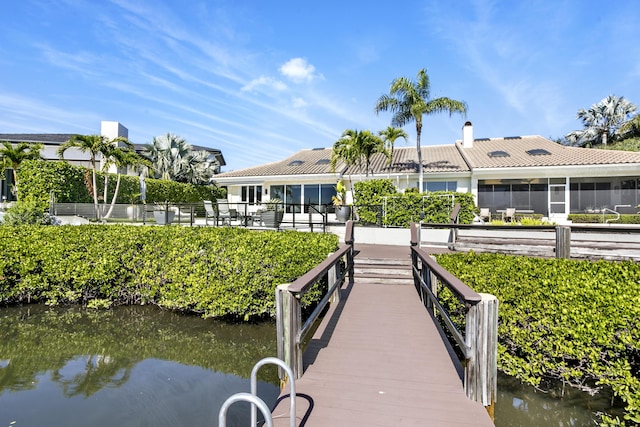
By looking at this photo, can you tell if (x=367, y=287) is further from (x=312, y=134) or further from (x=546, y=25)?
(x=312, y=134)

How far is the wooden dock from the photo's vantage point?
2.68 meters

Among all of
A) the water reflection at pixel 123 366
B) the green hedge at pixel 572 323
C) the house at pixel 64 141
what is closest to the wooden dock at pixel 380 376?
the green hedge at pixel 572 323

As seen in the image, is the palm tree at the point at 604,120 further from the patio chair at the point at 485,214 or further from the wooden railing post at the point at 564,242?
the wooden railing post at the point at 564,242

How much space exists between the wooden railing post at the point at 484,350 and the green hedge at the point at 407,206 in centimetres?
1058

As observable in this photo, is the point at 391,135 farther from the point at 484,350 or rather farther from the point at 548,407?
the point at 484,350

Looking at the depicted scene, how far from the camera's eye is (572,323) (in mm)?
3879

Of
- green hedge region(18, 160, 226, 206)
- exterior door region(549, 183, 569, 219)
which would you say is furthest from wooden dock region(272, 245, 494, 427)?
green hedge region(18, 160, 226, 206)

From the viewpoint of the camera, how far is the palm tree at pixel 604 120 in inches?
1353

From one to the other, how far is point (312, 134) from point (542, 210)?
1613 cm

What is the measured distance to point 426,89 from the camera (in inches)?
699

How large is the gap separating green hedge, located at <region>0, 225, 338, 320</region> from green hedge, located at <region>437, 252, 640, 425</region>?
3631mm

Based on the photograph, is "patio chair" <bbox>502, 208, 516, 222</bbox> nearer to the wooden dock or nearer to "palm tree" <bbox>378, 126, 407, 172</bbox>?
Result: "palm tree" <bbox>378, 126, 407, 172</bbox>

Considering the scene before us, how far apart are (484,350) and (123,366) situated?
5592 millimetres

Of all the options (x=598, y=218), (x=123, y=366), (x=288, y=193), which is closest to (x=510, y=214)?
(x=598, y=218)
